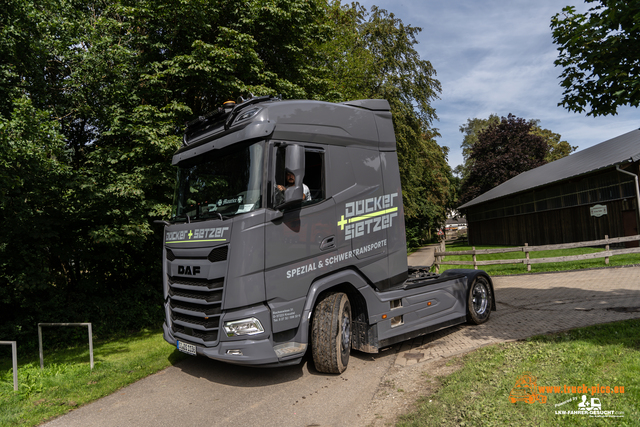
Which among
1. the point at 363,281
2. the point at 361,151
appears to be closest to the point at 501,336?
the point at 363,281

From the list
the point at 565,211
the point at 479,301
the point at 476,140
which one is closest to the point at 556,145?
the point at 476,140

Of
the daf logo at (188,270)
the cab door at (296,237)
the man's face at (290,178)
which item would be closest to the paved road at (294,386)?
the cab door at (296,237)

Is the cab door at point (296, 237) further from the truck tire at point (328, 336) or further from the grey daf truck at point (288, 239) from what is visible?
the truck tire at point (328, 336)

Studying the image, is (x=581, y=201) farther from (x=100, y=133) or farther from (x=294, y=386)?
(x=100, y=133)

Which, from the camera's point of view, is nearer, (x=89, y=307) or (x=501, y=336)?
(x=501, y=336)

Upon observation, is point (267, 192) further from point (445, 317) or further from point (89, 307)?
point (89, 307)

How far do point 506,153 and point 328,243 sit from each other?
4349 centimetres

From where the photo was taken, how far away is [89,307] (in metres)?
9.41

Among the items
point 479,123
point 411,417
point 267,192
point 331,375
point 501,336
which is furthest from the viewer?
point 479,123

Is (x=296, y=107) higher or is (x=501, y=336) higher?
(x=296, y=107)

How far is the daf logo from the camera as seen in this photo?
4918 mm

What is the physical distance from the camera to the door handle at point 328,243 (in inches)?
203

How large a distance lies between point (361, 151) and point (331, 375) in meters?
3.26

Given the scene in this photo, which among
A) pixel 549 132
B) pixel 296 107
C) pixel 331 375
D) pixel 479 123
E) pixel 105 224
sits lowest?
pixel 331 375
